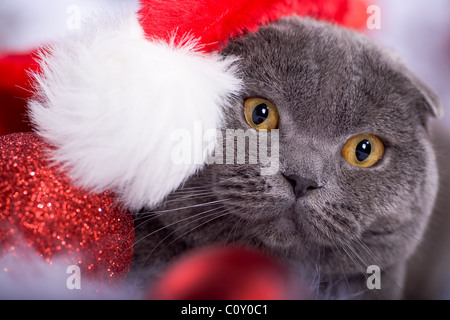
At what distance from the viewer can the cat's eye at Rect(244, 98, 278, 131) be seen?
70 cm

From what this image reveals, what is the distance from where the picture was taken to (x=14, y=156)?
0.59m

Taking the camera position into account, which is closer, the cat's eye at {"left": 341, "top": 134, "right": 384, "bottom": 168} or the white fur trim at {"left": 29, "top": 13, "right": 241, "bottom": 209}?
the white fur trim at {"left": 29, "top": 13, "right": 241, "bottom": 209}

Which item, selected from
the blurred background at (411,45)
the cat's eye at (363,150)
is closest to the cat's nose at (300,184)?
the cat's eye at (363,150)

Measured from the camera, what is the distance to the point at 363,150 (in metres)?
0.75

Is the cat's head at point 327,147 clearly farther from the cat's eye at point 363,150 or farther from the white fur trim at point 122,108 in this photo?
the white fur trim at point 122,108

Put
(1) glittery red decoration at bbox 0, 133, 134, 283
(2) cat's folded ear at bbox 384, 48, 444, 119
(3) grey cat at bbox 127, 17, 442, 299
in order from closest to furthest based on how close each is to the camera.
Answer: (1) glittery red decoration at bbox 0, 133, 134, 283 → (3) grey cat at bbox 127, 17, 442, 299 → (2) cat's folded ear at bbox 384, 48, 444, 119

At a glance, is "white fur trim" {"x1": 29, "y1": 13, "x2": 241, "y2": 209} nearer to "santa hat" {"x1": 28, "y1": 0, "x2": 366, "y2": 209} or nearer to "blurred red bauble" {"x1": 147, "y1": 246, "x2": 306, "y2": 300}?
"santa hat" {"x1": 28, "y1": 0, "x2": 366, "y2": 209}

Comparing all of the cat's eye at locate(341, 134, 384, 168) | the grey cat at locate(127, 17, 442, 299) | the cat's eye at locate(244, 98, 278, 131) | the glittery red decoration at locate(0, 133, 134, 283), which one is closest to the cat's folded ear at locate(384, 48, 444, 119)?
the grey cat at locate(127, 17, 442, 299)

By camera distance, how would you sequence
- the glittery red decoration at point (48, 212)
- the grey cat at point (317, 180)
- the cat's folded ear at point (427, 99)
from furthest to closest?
the cat's folded ear at point (427, 99), the grey cat at point (317, 180), the glittery red decoration at point (48, 212)

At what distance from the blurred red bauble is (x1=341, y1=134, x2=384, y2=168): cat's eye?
0.71 feet

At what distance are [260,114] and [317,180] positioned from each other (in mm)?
140

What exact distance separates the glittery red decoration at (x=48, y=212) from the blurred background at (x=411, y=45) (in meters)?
0.15

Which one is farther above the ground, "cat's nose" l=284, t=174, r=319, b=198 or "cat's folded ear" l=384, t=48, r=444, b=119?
"cat's folded ear" l=384, t=48, r=444, b=119

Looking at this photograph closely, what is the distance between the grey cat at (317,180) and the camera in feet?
2.19
